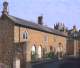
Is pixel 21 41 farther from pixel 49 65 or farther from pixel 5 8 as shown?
pixel 49 65

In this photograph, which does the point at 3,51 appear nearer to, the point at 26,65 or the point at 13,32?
the point at 13,32

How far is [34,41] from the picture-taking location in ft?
192

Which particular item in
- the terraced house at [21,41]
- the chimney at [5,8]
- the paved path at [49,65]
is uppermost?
the chimney at [5,8]

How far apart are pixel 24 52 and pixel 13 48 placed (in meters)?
7.24

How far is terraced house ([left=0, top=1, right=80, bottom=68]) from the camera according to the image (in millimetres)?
43969

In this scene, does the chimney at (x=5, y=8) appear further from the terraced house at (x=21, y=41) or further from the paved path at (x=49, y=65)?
the paved path at (x=49, y=65)

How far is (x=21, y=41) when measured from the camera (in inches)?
2101

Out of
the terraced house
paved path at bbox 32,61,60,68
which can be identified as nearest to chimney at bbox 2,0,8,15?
the terraced house

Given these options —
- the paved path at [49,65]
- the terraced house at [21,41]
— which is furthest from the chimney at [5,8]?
the paved path at [49,65]

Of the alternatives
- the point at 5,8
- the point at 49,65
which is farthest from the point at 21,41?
the point at 49,65

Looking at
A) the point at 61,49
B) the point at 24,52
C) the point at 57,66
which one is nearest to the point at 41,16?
the point at 61,49

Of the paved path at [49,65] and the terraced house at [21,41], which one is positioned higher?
the terraced house at [21,41]

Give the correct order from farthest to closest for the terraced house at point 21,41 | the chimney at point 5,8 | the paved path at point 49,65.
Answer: the chimney at point 5,8 < the terraced house at point 21,41 < the paved path at point 49,65

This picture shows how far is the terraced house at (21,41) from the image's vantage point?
144 ft
